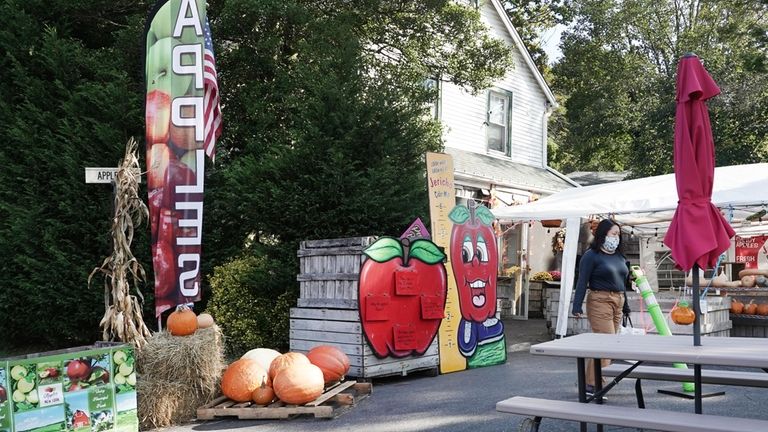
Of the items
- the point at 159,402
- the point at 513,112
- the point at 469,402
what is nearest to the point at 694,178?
the point at 469,402

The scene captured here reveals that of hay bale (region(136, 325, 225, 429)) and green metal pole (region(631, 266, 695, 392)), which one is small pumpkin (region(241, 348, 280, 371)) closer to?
hay bale (region(136, 325, 225, 429))

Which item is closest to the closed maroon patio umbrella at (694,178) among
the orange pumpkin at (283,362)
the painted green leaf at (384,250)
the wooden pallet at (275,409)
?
A: the wooden pallet at (275,409)

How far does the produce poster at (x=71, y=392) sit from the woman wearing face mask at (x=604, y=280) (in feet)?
13.8

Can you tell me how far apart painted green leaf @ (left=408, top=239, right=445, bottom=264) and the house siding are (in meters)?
7.07

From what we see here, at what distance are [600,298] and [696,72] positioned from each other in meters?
3.06

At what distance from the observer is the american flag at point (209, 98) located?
795 centimetres

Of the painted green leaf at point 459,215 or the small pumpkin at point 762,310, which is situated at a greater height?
the painted green leaf at point 459,215

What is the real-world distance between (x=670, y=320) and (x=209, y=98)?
691 centimetres

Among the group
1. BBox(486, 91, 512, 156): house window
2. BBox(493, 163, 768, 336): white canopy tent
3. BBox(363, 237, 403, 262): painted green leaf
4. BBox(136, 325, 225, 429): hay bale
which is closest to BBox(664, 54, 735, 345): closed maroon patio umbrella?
BBox(363, 237, 403, 262): painted green leaf

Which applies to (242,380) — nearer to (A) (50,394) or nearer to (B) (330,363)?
(B) (330,363)

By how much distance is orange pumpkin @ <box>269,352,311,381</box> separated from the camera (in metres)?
6.63

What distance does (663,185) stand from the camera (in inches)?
427

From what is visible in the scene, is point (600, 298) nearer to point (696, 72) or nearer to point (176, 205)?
point (696, 72)

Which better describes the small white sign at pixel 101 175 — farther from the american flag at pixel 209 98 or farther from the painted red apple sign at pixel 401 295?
the painted red apple sign at pixel 401 295
